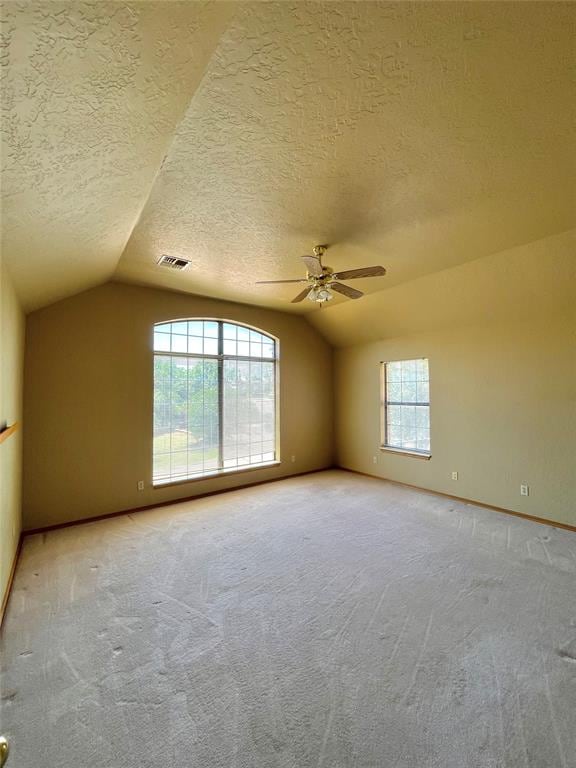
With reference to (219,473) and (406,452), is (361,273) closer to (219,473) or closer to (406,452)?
(406,452)

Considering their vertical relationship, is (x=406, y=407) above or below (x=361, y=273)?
below

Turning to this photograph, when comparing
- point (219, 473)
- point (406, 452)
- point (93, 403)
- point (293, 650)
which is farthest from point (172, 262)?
point (406, 452)

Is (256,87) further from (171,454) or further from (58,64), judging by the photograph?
(171,454)

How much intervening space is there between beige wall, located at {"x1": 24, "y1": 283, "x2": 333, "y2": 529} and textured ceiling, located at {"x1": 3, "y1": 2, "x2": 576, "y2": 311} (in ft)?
3.22

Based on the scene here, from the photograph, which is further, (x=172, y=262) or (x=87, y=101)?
(x=172, y=262)

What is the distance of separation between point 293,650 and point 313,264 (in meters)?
2.71

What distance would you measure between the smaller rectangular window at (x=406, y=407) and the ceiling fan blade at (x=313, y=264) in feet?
9.40

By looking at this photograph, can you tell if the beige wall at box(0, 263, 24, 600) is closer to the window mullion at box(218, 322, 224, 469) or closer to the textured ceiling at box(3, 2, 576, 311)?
the textured ceiling at box(3, 2, 576, 311)

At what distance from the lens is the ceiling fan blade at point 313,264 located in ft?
8.85

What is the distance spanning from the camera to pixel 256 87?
4.84 ft

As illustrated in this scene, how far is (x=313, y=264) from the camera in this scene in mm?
2789

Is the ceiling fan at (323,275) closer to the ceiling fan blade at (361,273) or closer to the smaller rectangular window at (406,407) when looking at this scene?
the ceiling fan blade at (361,273)

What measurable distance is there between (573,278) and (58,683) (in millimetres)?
5077

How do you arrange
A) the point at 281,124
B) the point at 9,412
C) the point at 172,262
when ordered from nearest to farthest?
the point at 281,124, the point at 9,412, the point at 172,262
